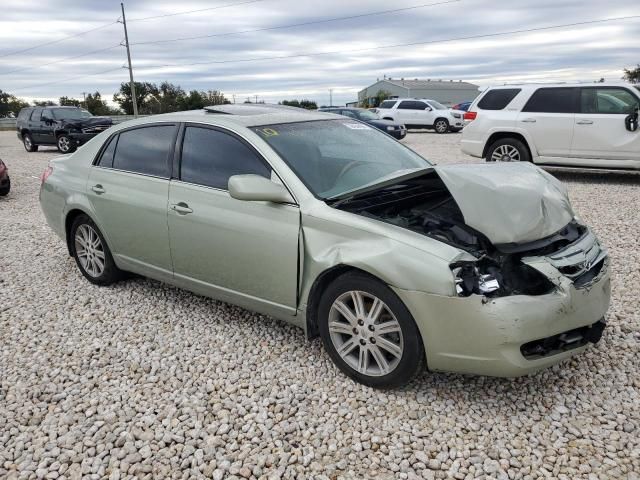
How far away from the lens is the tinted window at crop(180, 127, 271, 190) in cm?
358

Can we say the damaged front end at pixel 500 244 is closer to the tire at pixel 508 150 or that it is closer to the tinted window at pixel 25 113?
the tire at pixel 508 150

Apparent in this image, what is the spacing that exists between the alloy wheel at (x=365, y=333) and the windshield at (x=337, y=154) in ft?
2.32

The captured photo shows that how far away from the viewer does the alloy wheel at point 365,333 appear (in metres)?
2.98

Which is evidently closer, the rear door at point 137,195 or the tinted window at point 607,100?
the rear door at point 137,195

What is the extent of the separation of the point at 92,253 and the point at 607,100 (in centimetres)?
873

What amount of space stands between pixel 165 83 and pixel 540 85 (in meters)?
68.0

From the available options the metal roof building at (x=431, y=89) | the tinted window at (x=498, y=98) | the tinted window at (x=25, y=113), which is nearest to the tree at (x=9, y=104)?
the metal roof building at (x=431, y=89)

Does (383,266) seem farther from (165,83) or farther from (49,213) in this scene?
(165,83)

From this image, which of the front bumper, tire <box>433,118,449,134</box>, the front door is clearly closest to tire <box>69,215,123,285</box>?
the front door

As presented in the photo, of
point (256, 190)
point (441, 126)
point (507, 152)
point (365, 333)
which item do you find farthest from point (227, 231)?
point (441, 126)

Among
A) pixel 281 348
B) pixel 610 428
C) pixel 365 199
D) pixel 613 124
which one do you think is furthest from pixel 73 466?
pixel 613 124

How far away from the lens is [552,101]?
9.81 m

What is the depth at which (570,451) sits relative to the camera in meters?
2.60

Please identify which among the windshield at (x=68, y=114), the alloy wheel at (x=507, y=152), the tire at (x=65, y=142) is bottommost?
the alloy wheel at (x=507, y=152)
